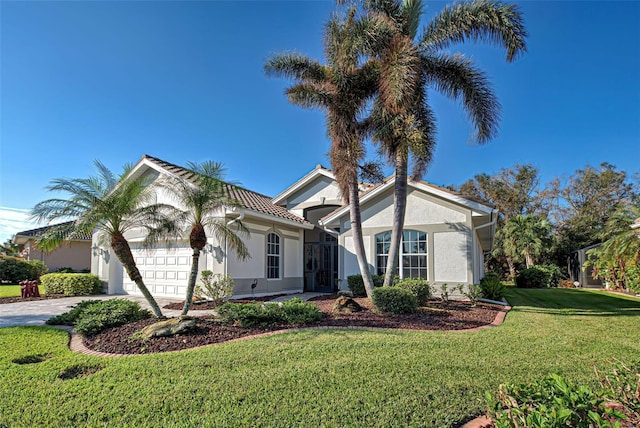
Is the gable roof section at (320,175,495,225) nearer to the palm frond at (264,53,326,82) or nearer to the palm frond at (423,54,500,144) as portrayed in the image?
the palm frond at (423,54,500,144)

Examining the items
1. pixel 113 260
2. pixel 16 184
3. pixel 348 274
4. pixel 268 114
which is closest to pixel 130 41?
pixel 268 114

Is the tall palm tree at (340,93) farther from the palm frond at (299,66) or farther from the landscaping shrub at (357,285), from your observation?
the landscaping shrub at (357,285)

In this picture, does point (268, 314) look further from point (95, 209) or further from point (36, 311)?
point (36, 311)

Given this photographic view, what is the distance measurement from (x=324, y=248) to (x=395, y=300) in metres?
8.86

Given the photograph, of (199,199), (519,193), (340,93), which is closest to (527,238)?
(519,193)

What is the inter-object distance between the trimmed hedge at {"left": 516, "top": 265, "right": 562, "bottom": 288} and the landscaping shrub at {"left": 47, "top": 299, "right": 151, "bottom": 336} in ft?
84.3

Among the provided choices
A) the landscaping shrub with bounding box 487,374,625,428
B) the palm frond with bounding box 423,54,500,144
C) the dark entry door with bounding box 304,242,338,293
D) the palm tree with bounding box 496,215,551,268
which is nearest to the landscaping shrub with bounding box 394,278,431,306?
the palm frond with bounding box 423,54,500,144

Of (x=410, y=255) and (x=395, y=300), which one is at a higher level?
(x=410, y=255)

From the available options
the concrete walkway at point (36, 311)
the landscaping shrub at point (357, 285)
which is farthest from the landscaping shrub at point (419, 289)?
the concrete walkway at point (36, 311)

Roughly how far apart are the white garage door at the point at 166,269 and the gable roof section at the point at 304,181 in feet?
20.6

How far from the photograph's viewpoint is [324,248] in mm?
18750

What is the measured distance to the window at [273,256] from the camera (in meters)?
15.9

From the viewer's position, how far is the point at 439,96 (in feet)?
41.2

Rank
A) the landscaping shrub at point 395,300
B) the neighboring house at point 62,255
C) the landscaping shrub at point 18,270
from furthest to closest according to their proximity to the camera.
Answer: the neighboring house at point 62,255
the landscaping shrub at point 18,270
the landscaping shrub at point 395,300
